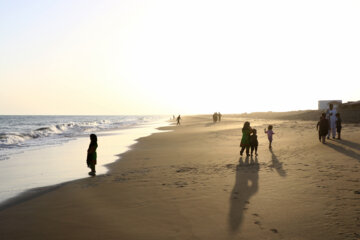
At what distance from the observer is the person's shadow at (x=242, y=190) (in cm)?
604

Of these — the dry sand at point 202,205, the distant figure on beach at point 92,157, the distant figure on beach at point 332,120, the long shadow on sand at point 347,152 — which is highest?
the distant figure on beach at point 332,120

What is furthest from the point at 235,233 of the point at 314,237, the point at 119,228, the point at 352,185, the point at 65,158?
the point at 65,158

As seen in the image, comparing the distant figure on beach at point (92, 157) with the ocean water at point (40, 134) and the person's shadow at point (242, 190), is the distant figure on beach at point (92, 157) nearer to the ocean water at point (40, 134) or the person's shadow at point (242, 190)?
the person's shadow at point (242, 190)

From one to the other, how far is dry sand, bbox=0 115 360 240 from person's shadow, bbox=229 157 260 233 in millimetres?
24

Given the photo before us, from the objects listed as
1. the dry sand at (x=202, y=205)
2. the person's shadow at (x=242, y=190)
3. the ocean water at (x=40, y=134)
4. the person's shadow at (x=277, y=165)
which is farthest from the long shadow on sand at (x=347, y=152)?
the ocean water at (x=40, y=134)

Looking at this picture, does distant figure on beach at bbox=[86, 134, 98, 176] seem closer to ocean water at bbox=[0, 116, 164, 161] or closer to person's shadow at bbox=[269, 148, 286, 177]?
person's shadow at bbox=[269, 148, 286, 177]

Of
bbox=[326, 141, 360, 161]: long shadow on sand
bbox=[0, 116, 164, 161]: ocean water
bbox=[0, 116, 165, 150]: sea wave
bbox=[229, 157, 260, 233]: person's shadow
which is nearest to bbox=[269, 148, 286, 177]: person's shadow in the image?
bbox=[229, 157, 260, 233]: person's shadow

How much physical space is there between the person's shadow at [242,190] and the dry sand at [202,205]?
24 millimetres

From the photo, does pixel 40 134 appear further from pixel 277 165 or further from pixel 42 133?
pixel 277 165

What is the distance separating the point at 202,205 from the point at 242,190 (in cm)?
173

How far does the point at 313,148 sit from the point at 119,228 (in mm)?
13011

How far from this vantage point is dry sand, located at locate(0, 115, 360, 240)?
550 centimetres

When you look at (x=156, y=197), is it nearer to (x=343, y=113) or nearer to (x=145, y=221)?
(x=145, y=221)

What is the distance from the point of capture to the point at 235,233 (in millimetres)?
5355
